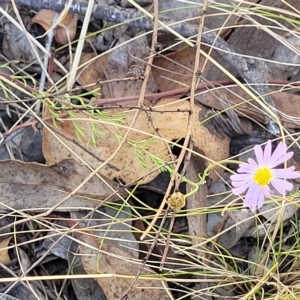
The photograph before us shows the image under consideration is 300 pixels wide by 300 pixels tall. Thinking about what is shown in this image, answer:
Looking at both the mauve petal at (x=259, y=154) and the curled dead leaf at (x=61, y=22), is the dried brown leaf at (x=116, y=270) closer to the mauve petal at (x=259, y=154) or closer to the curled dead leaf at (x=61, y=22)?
the mauve petal at (x=259, y=154)

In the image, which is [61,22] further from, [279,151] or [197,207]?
[279,151]

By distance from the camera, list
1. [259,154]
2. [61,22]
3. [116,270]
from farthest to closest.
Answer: [61,22], [116,270], [259,154]

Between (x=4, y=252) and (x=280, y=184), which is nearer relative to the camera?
(x=280, y=184)

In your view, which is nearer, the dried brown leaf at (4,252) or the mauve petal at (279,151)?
the mauve petal at (279,151)

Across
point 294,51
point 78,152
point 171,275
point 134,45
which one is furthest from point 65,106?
point 294,51

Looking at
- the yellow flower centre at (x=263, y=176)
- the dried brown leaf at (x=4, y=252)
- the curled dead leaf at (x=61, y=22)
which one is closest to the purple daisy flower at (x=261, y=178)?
the yellow flower centre at (x=263, y=176)

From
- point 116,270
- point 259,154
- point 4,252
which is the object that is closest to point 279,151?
point 259,154

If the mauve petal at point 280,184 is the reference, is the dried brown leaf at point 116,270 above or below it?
below

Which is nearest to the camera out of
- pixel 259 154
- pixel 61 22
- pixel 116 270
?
pixel 259 154

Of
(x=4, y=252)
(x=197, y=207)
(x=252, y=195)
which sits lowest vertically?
(x=4, y=252)

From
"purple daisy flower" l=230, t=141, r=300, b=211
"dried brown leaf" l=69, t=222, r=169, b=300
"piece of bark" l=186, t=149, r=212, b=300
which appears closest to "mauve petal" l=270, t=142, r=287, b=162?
"purple daisy flower" l=230, t=141, r=300, b=211
